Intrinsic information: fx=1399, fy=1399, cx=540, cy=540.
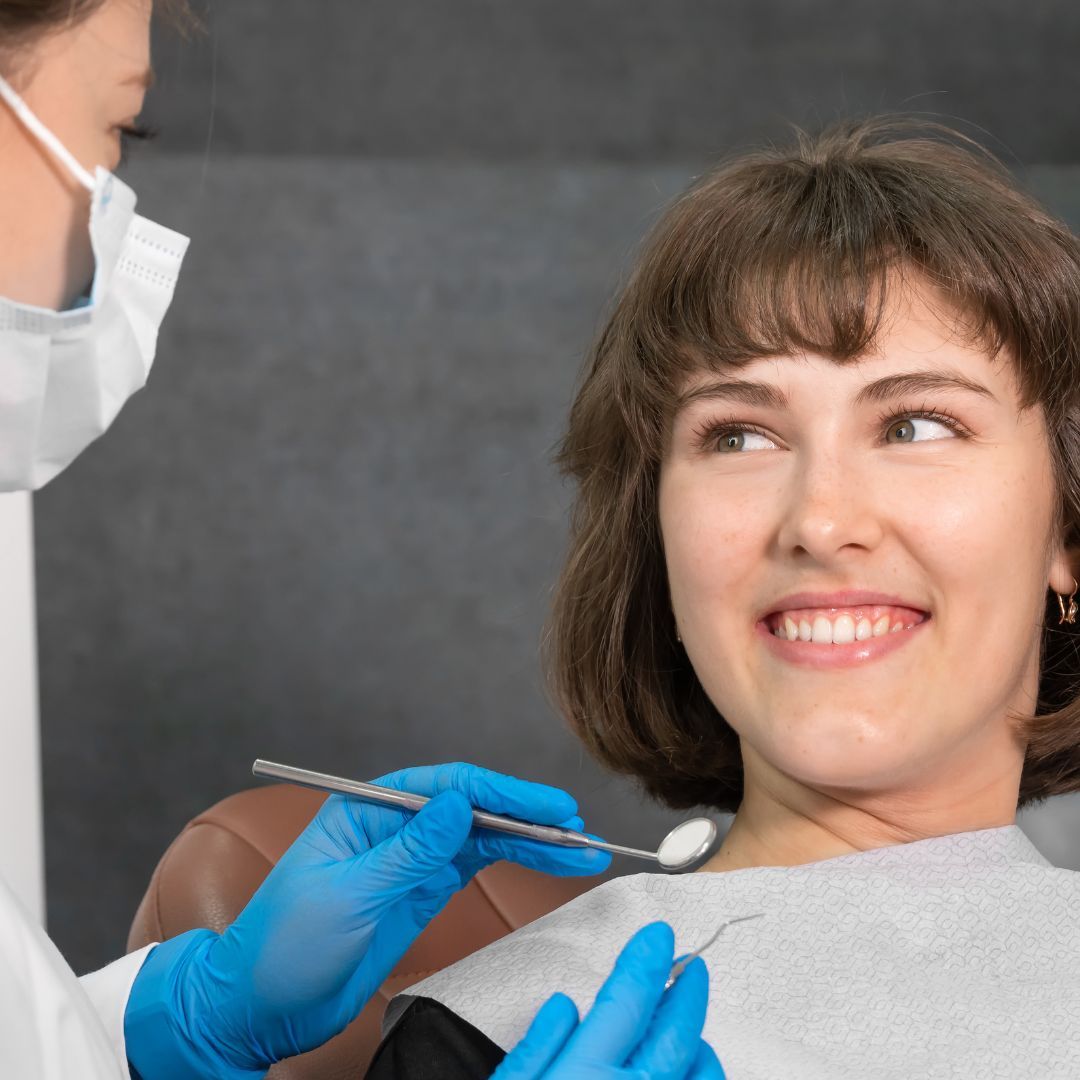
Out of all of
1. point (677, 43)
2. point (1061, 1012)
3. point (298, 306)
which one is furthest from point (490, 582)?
point (1061, 1012)

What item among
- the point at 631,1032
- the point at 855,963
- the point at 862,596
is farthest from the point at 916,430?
the point at 631,1032

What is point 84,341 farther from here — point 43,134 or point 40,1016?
point 40,1016

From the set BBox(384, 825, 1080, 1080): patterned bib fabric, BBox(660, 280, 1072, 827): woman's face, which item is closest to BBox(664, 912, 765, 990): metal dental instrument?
BBox(384, 825, 1080, 1080): patterned bib fabric

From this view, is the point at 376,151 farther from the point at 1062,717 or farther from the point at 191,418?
the point at 1062,717

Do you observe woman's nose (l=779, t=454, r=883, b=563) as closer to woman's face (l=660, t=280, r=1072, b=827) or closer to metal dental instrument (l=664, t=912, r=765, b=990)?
woman's face (l=660, t=280, r=1072, b=827)

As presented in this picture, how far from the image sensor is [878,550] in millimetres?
1202

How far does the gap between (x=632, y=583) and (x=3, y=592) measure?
1.26m

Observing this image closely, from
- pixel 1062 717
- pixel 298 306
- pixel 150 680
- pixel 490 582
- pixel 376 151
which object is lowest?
pixel 150 680

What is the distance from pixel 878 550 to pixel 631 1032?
0.45 metres

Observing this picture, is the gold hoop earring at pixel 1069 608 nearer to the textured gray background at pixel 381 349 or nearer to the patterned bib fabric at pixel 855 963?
the patterned bib fabric at pixel 855 963

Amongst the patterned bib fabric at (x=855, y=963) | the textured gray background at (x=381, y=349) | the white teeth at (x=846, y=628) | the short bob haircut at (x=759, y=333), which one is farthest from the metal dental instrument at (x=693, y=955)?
the textured gray background at (x=381, y=349)

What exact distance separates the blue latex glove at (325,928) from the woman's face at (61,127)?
1.78 ft

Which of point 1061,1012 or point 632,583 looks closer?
point 1061,1012

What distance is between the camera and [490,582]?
297 centimetres
